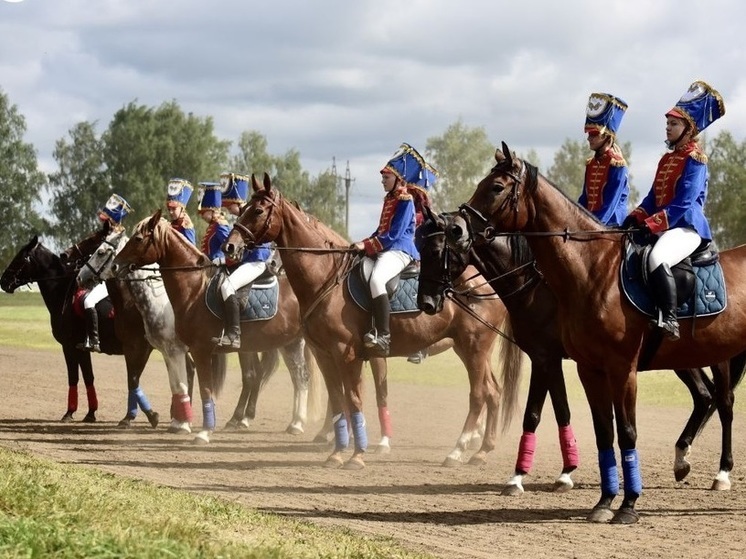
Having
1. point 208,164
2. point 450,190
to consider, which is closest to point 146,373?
point 208,164

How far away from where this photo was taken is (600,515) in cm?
908

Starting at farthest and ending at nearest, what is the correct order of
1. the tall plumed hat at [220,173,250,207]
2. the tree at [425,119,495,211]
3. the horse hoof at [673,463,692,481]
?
the tree at [425,119,495,211]
the tall plumed hat at [220,173,250,207]
the horse hoof at [673,463,692,481]

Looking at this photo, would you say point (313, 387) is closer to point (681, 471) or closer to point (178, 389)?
point (178, 389)

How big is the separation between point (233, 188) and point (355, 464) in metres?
4.74

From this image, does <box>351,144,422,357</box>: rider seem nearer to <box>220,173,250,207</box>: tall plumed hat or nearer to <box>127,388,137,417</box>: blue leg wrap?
<box>220,173,250,207</box>: tall plumed hat

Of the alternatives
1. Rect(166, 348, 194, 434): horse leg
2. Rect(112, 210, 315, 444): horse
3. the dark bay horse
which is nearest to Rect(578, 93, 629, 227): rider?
the dark bay horse

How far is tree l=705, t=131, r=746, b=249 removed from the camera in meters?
60.3

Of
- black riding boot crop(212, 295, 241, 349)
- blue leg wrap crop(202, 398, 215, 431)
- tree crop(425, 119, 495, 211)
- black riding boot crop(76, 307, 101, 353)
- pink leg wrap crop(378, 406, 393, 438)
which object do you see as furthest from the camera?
tree crop(425, 119, 495, 211)

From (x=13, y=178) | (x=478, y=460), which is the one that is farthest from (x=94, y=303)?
(x=13, y=178)

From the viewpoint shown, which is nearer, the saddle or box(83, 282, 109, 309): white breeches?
the saddle

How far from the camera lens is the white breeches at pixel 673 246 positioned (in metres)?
9.16

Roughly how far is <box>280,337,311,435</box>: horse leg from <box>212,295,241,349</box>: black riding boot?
1557 mm

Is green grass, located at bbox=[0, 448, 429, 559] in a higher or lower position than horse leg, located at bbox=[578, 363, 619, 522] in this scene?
lower

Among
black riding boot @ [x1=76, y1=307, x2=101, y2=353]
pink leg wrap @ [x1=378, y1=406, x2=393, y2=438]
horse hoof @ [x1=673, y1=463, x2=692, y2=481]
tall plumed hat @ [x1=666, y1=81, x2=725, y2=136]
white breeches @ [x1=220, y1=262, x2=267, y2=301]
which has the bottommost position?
horse hoof @ [x1=673, y1=463, x2=692, y2=481]
